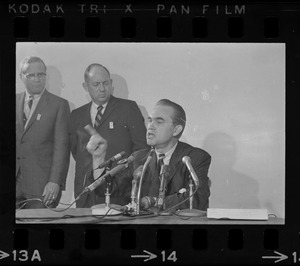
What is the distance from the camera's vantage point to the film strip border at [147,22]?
4.71 metres

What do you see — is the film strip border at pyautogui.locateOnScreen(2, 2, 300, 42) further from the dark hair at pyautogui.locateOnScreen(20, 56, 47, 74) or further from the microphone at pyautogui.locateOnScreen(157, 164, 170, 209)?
the microphone at pyautogui.locateOnScreen(157, 164, 170, 209)

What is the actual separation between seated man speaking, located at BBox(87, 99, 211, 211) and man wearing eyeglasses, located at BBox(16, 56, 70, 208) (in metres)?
0.14

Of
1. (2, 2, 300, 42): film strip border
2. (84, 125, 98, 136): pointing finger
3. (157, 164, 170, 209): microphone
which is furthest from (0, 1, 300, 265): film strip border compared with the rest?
(84, 125, 98, 136): pointing finger

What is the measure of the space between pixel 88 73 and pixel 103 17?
9.3 inches

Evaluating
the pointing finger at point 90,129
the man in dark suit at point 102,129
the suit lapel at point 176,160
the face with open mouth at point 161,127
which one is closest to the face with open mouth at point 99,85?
the man in dark suit at point 102,129

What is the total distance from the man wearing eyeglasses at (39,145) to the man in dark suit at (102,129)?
49mm

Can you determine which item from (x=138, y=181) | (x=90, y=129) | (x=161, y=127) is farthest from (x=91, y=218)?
(x=161, y=127)

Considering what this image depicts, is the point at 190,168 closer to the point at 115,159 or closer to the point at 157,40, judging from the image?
the point at 115,159

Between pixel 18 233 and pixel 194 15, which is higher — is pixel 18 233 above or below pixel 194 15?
below

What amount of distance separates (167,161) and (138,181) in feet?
0.47
